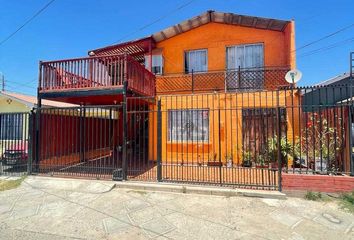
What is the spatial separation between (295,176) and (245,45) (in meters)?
7.82

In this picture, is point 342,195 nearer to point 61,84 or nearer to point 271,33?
point 271,33

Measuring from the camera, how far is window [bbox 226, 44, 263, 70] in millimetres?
11734

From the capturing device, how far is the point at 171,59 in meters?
12.9

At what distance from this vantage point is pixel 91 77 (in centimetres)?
862

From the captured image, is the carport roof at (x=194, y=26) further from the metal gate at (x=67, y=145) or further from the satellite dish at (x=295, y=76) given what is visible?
the metal gate at (x=67, y=145)

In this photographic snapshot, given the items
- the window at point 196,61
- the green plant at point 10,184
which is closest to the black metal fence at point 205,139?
the green plant at point 10,184

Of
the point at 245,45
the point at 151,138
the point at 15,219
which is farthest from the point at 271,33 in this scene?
Answer: the point at 15,219

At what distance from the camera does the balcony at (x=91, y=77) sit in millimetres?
8266

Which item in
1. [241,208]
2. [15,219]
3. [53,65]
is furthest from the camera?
[53,65]

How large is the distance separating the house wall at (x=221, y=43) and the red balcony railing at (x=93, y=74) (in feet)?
13.3

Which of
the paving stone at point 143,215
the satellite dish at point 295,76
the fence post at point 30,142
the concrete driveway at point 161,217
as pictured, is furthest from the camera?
the satellite dish at point 295,76

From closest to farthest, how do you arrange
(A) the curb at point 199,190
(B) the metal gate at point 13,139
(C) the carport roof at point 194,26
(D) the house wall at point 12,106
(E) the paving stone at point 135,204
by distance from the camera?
(E) the paving stone at point 135,204 → (A) the curb at point 199,190 → (B) the metal gate at point 13,139 → (C) the carport roof at point 194,26 → (D) the house wall at point 12,106

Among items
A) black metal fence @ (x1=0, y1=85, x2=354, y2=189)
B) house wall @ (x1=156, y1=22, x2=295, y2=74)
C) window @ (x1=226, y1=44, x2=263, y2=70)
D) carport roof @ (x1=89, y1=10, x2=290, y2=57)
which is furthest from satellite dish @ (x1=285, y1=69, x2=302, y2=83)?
carport roof @ (x1=89, y1=10, x2=290, y2=57)

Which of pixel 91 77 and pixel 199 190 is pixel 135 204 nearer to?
pixel 199 190
